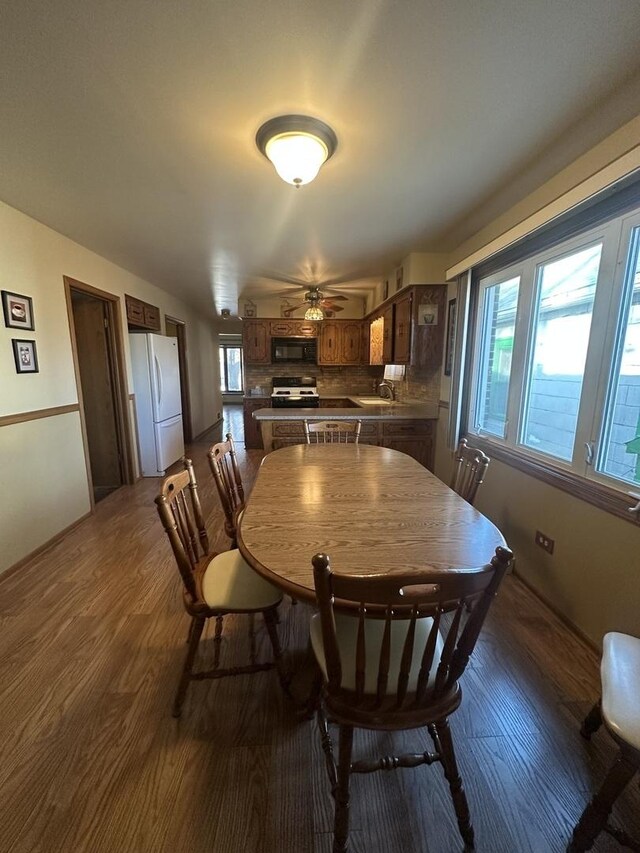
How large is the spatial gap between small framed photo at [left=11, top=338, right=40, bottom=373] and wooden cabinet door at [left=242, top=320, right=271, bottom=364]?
347 centimetres

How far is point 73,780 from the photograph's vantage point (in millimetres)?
1155

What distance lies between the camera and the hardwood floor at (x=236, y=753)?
40.4 inches

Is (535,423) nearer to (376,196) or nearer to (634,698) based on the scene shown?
(634,698)

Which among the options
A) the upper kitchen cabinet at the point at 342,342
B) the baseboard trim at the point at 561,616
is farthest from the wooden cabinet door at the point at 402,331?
the baseboard trim at the point at 561,616

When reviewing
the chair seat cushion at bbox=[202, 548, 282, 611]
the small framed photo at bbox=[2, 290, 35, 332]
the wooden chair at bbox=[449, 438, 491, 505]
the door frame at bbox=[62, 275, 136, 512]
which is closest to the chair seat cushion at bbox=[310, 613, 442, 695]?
the chair seat cushion at bbox=[202, 548, 282, 611]

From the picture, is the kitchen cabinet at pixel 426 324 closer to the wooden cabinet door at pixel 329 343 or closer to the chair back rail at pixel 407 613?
the wooden cabinet door at pixel 329 343

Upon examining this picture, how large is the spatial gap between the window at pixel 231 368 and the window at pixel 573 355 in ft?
34.2

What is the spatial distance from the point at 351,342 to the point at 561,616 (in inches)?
189

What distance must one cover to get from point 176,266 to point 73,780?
415cm

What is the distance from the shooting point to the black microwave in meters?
5.82

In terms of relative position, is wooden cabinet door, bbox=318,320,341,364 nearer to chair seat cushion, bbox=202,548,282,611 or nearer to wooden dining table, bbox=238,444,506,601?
wooden dining table, bbox=238,444,506,601

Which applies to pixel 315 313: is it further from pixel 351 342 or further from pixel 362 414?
pixel 362 414

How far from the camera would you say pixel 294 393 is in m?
5.76

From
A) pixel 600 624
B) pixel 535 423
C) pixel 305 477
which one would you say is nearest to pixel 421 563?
pixel 305 477
